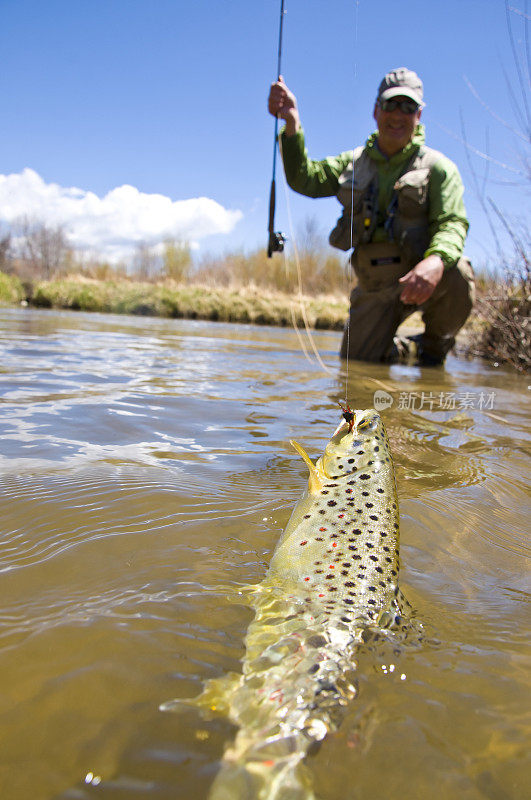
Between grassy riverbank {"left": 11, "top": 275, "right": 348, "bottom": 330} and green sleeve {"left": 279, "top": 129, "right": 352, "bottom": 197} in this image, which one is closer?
green sleeve {"left": 279, "top": 129, "right": 352, "bottom": 197}

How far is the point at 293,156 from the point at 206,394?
3.51 meters

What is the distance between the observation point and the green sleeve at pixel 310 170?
→ 6.45 m

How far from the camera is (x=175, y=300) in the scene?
80.5 ft

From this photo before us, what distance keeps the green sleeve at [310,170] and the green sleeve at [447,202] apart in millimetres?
1213

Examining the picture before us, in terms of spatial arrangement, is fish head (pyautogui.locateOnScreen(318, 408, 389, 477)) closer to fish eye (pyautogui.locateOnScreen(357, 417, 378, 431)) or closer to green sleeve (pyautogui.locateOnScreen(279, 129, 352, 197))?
fish eye (pyautogui.locateOnScreen(357, 417, 378, 431))

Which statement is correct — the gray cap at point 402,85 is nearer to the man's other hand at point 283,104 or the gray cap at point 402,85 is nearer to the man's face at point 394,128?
the man's face at point 394,128

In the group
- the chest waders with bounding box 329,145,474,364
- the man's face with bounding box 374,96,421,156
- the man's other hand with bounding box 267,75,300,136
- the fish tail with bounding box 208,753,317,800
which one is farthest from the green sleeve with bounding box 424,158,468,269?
the fish tail with bounding box 208,753,317,800

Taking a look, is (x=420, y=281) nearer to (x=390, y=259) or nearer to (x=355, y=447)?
(x=390, y=259)

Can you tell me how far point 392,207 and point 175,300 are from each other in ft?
62.3

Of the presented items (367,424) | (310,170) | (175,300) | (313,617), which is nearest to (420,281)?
(310,170)

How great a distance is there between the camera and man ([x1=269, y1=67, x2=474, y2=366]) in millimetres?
5972

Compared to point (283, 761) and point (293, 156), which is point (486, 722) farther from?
point (293, 156)

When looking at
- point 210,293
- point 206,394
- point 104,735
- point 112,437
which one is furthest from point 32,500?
point 210,293

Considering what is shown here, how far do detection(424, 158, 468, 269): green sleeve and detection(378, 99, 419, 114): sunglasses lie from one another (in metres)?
0.64
